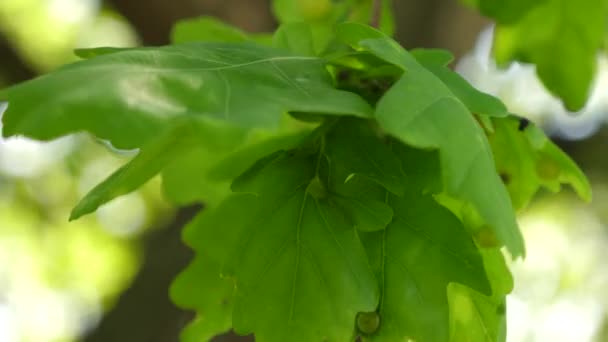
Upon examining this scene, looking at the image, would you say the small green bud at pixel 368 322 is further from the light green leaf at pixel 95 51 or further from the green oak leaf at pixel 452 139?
the light green leaf at pixel 95 51

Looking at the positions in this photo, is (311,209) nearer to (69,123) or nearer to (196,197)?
(69,123)

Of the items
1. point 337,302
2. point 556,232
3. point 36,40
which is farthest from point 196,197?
point 556,232

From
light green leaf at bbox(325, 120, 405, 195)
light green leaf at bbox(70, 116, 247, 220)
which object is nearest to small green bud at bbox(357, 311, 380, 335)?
light green leaf at bbox(325, 120, 405, 195)

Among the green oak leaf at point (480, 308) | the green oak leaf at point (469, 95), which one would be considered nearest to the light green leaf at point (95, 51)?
the green oak leaf at point (469, 95)

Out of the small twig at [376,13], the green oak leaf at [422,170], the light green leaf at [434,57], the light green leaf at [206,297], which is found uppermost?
the light green leaf at [434,57]

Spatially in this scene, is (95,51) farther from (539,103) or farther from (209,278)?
(539,103)

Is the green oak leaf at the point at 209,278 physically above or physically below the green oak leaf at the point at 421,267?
below

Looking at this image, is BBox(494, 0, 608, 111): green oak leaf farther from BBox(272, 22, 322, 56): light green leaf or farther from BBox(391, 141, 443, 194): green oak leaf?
BBox(391, 141, 443, 194): green oak leaf

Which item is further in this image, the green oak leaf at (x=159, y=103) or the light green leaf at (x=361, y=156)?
the light green leaf at (x=361, y=156)
